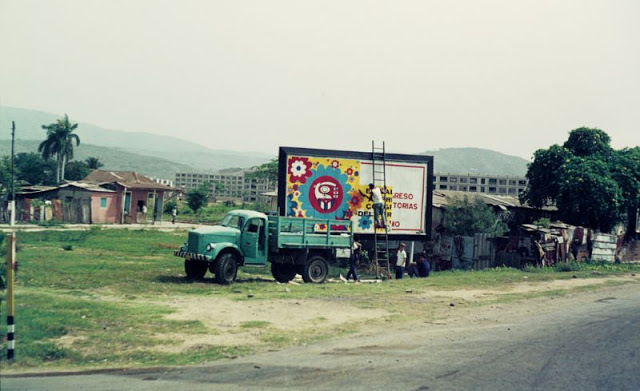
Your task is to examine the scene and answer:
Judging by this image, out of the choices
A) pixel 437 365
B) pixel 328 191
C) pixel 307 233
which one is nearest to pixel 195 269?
→ pixel 307 233

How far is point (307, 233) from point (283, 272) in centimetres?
183

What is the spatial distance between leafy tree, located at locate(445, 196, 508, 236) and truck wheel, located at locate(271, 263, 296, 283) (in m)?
13.1

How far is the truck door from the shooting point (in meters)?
21.0

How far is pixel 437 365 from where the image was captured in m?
10.1

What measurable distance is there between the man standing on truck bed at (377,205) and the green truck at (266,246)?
8.97ft

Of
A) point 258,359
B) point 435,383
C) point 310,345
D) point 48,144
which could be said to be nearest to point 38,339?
point 258,359

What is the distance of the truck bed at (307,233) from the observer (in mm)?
21531

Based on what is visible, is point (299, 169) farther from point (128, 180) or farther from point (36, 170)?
point (36, 170)

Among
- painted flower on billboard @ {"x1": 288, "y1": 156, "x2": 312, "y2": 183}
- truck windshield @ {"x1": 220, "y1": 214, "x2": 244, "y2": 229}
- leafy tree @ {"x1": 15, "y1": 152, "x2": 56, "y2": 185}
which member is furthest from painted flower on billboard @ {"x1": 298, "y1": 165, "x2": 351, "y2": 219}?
leafy tree @ {"x1": 15, "y1": 152, "x2": 56, "y2": 185}

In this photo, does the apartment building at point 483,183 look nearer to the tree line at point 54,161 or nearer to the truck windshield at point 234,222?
the tree line at point 54,161

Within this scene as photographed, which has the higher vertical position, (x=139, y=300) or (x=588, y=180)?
(x=588, y=180)

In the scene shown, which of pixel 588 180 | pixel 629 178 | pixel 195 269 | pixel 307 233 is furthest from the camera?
pixel 629 178

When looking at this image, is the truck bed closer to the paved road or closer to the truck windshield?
the truck windshield

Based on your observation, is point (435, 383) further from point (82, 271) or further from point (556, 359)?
point (82, 271)
